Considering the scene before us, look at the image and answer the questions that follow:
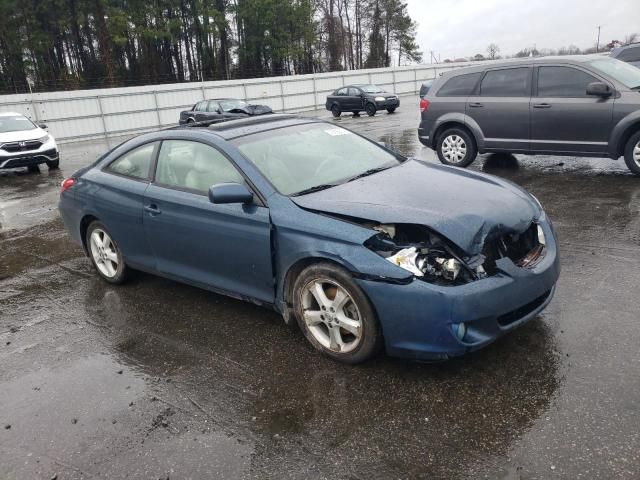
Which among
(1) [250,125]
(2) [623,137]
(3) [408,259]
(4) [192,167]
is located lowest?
(2) [623,137]

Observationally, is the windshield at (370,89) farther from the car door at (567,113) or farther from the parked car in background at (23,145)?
the car door at (567,113)

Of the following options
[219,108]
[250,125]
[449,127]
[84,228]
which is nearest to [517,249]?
[250,125]

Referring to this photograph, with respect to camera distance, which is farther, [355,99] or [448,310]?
[355,99]

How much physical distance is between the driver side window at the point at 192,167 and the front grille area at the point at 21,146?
1057cm

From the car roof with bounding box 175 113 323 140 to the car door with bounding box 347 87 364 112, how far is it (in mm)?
21296

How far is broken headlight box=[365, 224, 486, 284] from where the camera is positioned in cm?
324

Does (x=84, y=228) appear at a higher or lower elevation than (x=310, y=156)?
lower

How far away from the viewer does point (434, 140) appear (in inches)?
386

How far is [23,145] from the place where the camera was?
13.5 metres

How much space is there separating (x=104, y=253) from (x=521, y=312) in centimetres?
387

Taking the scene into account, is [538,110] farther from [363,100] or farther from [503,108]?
[363,100]

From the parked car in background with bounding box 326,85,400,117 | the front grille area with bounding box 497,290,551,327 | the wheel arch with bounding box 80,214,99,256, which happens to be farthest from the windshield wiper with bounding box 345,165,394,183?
the parked car in background with bounding box 326,85,400,117

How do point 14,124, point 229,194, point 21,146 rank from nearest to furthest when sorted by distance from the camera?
point 229,194 → point 21,146 → point 14,124

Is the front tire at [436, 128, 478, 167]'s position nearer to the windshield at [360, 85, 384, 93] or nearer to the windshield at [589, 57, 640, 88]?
the windshield at [589, 57, 640, 88]
